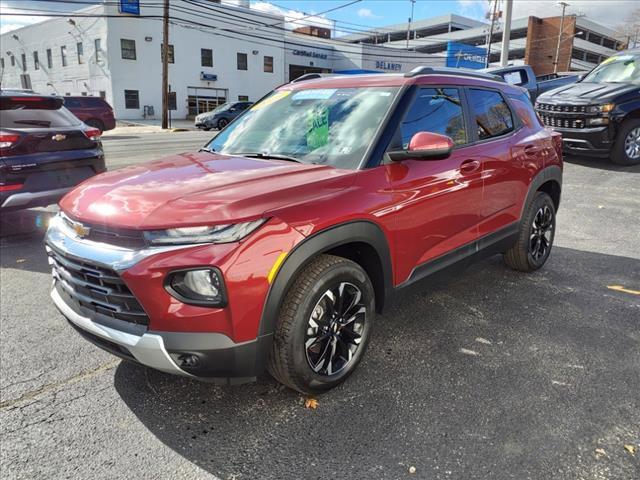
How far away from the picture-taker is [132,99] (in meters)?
35.9

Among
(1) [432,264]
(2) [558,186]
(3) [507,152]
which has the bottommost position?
(1) [432,264]

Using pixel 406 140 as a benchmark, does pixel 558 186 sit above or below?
below

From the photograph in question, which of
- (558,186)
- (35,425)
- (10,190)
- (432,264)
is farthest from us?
(10,190)

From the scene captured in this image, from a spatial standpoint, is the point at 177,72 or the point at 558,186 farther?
the point at 177,72

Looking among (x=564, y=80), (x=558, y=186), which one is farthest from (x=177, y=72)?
(x=558, y=186)

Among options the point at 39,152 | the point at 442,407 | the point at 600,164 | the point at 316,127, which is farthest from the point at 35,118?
the point at 600,164

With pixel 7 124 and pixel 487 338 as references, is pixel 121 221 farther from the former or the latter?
pixel 7 124

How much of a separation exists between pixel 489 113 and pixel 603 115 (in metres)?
6.42

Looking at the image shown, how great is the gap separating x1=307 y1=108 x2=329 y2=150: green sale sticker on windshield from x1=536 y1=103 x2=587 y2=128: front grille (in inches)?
308

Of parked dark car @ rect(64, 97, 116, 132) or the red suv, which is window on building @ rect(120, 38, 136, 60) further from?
the red suv

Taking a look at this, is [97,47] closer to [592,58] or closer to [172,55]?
[172,55]

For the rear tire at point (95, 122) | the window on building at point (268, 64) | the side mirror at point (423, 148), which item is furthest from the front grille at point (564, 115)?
the window on building at point (268, 64)

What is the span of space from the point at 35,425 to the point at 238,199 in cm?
162

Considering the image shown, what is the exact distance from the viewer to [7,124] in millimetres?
5504
